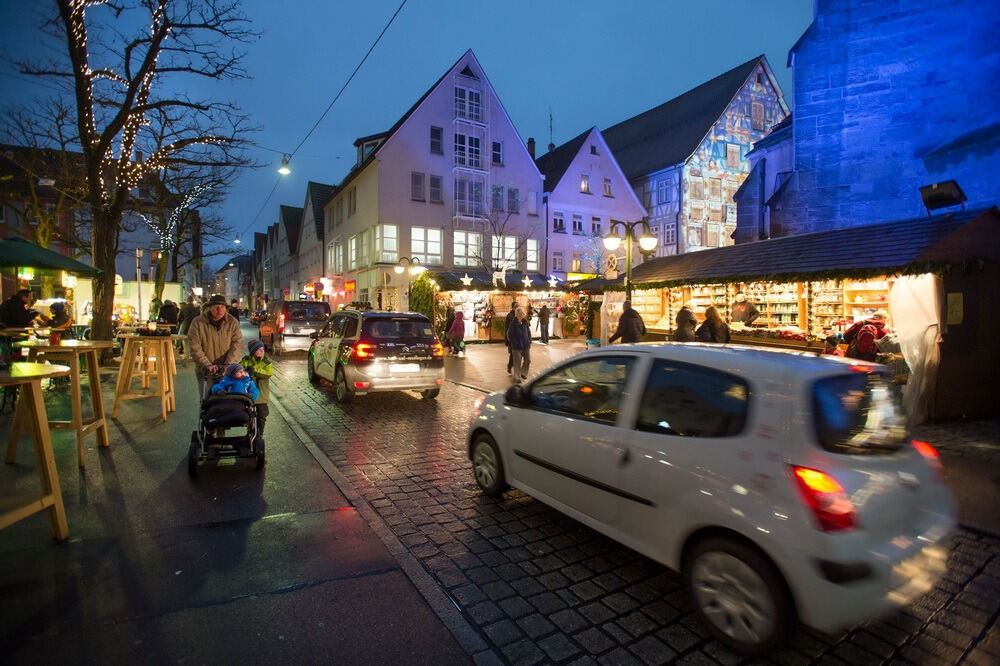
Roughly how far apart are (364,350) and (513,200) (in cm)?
2696

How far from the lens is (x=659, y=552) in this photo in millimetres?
3355

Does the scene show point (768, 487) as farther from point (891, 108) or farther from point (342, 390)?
point (891, 108)

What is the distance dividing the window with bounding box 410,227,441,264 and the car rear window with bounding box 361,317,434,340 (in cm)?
2214

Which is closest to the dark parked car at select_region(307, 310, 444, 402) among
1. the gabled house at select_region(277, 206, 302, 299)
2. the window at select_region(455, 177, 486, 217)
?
the window at select_region(455, 177, 486, 217)

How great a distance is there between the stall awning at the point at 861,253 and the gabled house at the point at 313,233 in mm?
34442

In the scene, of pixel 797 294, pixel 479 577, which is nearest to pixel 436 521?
pixel 479 577

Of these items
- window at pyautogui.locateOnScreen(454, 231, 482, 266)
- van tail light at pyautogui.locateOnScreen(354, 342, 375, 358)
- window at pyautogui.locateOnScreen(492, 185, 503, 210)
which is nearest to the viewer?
van tail light at pyautogui.locateOnScreen(354, 342, 375, 358)

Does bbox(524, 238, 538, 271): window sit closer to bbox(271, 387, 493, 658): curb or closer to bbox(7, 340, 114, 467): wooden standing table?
bbox(7, 340, 114, 467): wooden standing table

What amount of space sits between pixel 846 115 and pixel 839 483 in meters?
21.4

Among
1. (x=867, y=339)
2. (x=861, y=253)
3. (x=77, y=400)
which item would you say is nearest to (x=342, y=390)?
(x=77, y=400)

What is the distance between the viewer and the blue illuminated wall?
16016 mm

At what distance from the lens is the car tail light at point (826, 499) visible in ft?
8.71

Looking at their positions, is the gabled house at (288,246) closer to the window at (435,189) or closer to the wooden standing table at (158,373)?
the window at (435,189)

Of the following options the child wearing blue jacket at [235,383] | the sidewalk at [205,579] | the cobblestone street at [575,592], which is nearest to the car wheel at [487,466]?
the cobblestone street at [575,592]
